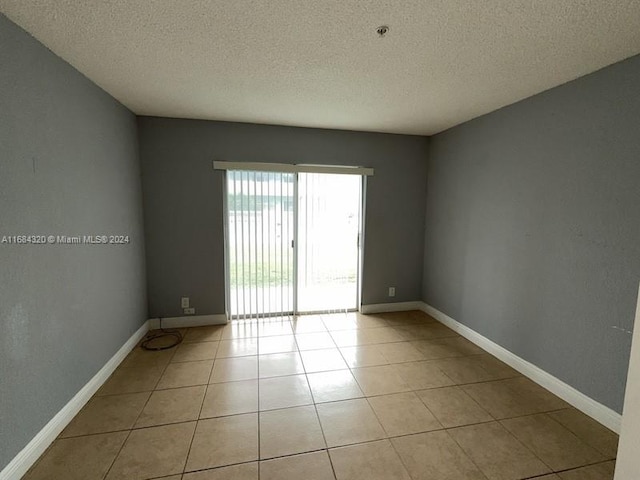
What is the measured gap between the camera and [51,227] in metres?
1.72

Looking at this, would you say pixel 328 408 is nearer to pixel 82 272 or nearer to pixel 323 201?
pixel 82 272

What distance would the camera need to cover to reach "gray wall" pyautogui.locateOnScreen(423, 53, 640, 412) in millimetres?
1779

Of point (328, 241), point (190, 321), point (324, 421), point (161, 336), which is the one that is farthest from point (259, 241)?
point (324, 421)

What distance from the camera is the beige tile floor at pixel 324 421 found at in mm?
1558

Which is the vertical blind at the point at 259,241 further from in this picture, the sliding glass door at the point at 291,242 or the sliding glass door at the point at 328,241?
the sliding glass door at the point at 328,241

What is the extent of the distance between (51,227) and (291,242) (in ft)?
7.18

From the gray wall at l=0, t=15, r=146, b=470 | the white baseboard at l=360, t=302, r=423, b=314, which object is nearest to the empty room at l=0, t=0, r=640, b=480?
the gray wall at l=0, t=15, r=146, b=470

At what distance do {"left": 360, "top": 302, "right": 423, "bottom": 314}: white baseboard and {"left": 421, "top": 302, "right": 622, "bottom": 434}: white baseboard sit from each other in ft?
2.20

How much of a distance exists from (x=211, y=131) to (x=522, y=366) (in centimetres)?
374

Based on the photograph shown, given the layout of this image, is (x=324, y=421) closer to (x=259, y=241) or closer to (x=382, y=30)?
(x=259, y=241)

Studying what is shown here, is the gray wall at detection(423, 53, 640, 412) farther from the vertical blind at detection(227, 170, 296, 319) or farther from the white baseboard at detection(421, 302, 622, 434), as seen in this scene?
the vertical blind at detection(227, 170, 296, 319)

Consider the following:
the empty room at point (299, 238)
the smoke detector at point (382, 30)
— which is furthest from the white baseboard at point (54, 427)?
the smoke detector at point (382, 30)

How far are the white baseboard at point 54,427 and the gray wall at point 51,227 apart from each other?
41 millimetres

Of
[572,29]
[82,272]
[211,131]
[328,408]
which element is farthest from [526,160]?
[82,272]
